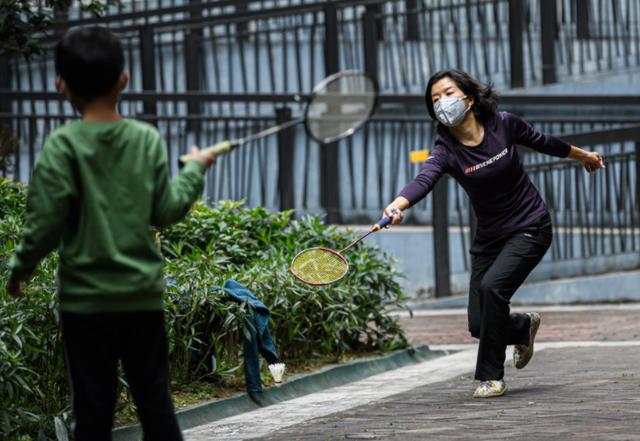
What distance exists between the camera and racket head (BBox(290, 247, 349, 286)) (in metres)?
8.27

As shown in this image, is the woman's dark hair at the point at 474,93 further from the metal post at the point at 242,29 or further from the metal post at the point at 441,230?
the metal post at the point at 242,29

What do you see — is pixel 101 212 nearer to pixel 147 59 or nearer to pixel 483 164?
pixel 483 164

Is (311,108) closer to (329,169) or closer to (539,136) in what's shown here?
(539,136)

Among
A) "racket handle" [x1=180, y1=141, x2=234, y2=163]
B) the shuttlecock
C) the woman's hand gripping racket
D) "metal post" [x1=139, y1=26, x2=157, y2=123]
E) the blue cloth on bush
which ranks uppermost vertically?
"metal post" [x1=139, y1=26, x2=157, y2=123]

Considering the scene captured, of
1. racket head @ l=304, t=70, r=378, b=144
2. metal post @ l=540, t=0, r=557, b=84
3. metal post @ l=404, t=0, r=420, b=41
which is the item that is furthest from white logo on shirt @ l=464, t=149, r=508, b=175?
metal post @ l=540, t=0, r=557, b=84

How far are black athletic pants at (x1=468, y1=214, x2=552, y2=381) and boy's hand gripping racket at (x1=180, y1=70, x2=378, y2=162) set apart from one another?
7.20 feet

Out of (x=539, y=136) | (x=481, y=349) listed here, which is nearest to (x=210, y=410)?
(x=481, y=349)

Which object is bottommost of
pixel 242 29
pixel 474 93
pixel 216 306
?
pixel 216 306

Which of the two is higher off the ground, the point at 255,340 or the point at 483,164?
the point at 483,164

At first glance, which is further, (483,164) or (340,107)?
(340,107)

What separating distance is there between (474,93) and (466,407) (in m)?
1.84

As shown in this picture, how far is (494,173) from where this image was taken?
27.7 ft

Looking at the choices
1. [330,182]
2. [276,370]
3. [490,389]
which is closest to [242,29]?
[330,182]

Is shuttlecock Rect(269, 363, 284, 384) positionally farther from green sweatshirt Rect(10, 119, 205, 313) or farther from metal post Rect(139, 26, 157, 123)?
metal post Rect(139, 26, 157, 123)
